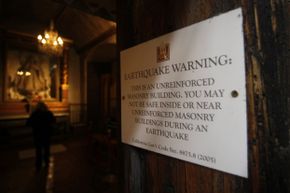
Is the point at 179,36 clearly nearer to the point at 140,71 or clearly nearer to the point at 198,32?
the point at 198,32

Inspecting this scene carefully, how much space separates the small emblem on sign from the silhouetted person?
332cm

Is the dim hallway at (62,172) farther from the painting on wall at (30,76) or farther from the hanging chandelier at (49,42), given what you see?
the hanging chandelier at (49,42)

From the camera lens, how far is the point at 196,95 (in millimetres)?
548

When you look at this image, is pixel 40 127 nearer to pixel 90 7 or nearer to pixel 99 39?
pixel 90 7

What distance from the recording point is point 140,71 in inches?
29.7

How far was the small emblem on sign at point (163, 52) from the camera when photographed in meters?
0.64

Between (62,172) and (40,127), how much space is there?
0.89 meters

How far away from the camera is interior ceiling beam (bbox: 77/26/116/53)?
5226mm

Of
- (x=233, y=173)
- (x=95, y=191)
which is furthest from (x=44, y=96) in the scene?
(x=233, y=173)

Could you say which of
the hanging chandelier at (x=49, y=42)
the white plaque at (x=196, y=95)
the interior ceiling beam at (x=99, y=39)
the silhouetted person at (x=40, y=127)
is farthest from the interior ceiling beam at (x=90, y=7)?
the interior ceiling beam at (x=99, y=39)

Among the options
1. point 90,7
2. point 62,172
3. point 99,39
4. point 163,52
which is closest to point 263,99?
point 163,52

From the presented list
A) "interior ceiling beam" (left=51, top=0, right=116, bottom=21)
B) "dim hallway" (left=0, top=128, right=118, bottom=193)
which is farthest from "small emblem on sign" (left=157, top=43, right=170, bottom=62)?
"dim hallway" (left=0, top=128, right=118, bottom=193)

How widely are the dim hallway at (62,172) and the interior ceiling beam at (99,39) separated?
296 cm

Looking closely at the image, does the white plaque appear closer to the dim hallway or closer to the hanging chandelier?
the dim hallway
